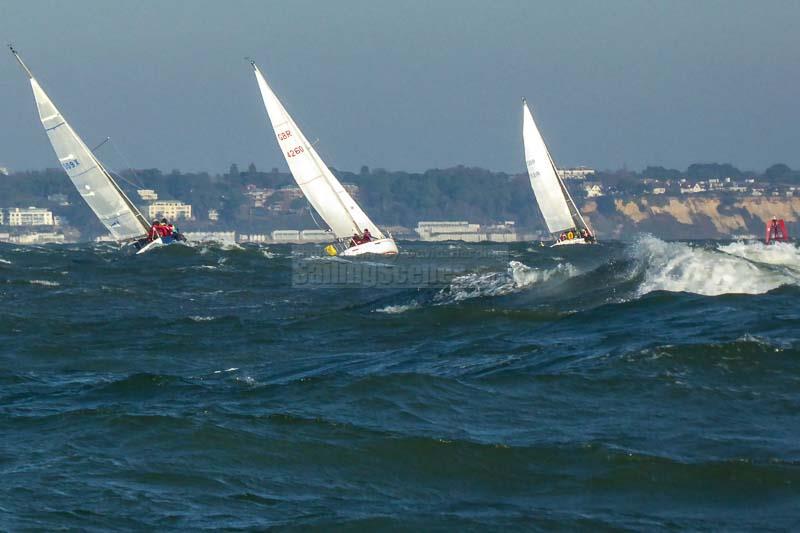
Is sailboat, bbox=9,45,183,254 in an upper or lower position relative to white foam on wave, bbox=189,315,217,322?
upper

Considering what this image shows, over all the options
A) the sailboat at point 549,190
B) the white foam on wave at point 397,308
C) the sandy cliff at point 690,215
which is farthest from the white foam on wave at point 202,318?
the sandy cliff at point 690,215

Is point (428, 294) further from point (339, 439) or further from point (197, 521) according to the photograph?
point (197, 521)

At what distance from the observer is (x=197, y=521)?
27.1ft

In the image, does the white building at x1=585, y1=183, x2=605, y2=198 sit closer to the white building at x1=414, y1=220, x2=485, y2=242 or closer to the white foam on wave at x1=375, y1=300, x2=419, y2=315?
the white building at x1=414, y1=220, x2=485, y2=242

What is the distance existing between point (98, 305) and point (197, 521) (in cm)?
1510

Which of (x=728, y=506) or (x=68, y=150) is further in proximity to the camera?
(x=68, y=150)

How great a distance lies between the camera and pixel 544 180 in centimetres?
5500

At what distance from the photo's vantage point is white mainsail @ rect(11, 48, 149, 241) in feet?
147

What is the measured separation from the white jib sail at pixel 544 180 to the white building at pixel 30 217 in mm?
112604

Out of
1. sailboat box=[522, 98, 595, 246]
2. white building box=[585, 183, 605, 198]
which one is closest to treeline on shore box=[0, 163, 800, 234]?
white building box=[585, 183, 605, 198]

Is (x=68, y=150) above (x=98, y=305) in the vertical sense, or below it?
above

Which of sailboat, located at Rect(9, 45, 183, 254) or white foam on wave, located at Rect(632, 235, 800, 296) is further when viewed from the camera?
sailboat, located at Rect(9, 45, 183, 254)

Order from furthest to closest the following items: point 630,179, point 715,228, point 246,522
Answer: point 630,179 < point 715,228 < point 246,522

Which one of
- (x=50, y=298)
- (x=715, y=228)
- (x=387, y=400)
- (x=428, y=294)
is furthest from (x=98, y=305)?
(x=715, y=228)
